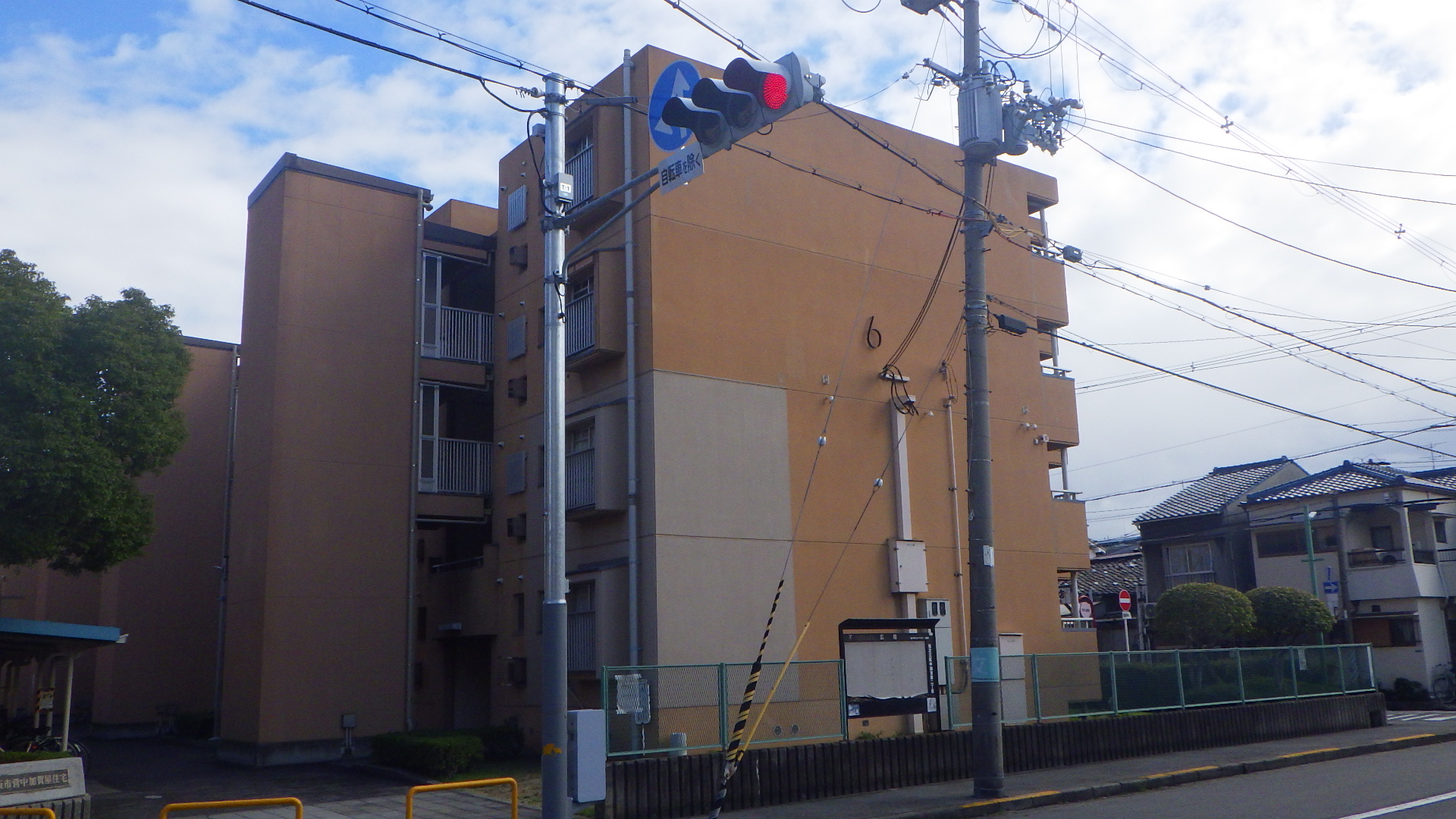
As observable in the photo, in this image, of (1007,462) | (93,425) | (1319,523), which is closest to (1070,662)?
(1007,462)

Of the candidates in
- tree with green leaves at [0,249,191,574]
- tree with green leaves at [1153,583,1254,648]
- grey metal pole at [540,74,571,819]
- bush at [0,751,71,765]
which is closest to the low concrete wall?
grey metal pole at [540,74,571,819]

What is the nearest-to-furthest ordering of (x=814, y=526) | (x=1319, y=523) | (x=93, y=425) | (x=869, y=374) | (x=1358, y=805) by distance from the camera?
(x=1358, y=805) < (x=93, y=425) < (x=814, y=526) < (x=869, y=374) < (x=1319, y=523)

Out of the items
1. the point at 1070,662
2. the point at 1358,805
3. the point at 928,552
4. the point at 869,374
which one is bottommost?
the point at 1358,805

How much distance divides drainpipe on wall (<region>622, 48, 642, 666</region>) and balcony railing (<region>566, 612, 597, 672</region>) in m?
0.80

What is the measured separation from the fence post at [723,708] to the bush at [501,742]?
6551mm

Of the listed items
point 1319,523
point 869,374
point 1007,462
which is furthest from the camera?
point 1319,523

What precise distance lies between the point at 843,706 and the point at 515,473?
911 centimetres

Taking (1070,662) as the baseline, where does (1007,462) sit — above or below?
above

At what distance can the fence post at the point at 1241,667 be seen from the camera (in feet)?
68.3

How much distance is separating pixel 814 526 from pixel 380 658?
29.0ft

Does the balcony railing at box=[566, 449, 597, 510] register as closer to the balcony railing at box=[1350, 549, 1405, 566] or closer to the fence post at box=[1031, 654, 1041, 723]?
the fence post at box=[1031, 654, 1041, 723]

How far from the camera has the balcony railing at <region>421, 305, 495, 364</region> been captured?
23.0 metres

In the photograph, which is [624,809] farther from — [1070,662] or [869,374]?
[869,374]

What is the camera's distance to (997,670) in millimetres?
14328
